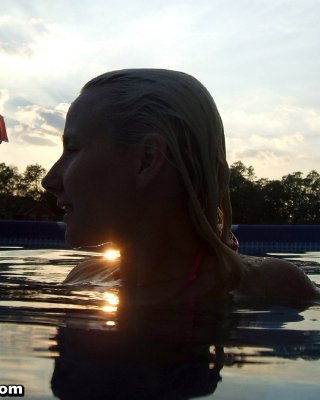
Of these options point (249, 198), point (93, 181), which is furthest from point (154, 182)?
point (249, 198)

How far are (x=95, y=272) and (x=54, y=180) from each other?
0.84 metres

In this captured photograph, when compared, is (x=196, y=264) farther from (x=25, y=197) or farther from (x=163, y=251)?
(x=25, y=197)

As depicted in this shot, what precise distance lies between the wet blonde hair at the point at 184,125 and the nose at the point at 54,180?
0.26 metres

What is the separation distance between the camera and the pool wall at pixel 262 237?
11258 millimetres

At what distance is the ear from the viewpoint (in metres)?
1.73

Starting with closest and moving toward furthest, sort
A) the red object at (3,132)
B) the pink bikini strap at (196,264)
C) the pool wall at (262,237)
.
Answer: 1. the pink bikini strap at (196,264)
2. the pool wall at (262,237)
3. the red object at (3,132)

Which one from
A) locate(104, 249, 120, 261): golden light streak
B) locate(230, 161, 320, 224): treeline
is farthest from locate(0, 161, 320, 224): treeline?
locate(104, 249, 120, 261): golden light streak

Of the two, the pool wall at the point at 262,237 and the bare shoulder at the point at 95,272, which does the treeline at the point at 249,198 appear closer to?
the pool wall at the point at 262,237

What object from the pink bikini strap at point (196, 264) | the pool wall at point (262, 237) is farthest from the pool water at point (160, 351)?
the pool wall at point (262, 237)

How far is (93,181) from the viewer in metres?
1.76

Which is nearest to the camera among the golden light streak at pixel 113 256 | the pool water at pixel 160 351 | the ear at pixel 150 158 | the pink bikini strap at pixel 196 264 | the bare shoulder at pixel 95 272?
the pool water at pixel 160 351

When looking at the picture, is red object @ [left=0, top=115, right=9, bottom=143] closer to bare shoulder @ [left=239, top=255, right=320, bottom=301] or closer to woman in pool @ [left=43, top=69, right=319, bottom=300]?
woman in pool @ [left=43, top=69, right=319, bottom=300]

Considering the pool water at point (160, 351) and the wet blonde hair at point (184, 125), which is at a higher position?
the wet blonde hair at point (184, 125)

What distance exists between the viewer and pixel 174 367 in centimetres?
97
